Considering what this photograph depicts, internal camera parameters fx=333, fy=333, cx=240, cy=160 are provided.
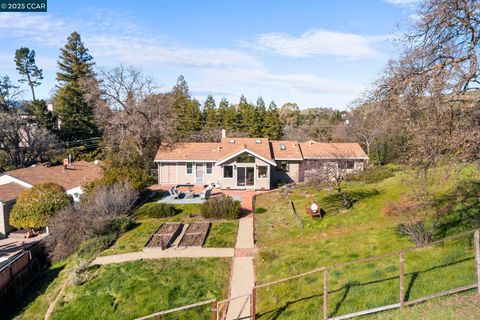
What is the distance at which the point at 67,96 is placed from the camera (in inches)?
1692

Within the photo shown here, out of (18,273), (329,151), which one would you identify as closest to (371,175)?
(329,151)

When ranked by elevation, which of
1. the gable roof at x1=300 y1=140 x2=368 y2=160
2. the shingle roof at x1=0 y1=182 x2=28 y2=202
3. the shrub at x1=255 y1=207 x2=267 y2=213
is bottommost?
the shrub at x1=255 y1=207 x2=267 y2=213

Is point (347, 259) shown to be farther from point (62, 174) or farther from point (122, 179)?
point (62, 174)

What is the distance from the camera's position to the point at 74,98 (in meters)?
43.6

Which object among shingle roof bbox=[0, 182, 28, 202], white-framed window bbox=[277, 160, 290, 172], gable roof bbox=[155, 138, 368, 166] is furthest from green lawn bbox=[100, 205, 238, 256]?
white-framed window bbox=[277, 160, 290, 172]

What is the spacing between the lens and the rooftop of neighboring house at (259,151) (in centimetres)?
3041

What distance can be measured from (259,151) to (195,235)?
1329 centimetres

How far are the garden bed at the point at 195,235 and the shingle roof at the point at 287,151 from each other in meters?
12.7

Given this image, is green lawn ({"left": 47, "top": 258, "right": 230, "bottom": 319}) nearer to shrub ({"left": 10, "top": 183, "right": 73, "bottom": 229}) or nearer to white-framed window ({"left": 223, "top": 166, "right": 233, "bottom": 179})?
shrub ({"left": 10, "top": 183, "right": 73, "bottom": 229})

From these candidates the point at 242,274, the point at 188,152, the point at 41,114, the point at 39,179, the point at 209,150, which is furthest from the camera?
the point at 41,114

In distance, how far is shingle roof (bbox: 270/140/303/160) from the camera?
3041 cm

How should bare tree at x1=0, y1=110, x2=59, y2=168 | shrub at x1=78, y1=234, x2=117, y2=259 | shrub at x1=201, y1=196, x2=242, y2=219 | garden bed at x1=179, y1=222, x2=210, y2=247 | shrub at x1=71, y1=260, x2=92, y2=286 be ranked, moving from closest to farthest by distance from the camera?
1. shrub at x1=71, y1=260, x2=92, y2=286
2. shrub at x1=78, y1=234, x2=117, y2=259
3. garden bed at x1=179, y1=222, x2=210, y2=247
4. shrub at x1=201, y1=196, x2=242, y2=219
5. bare tree at x1=0, y1=110, x2=59, y2=168

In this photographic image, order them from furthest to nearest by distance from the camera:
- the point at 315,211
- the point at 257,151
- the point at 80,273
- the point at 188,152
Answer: the point at 188,152
the point at 257,151
the point at 315,211
the point at 80,273

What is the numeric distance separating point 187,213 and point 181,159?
9.34 meters
